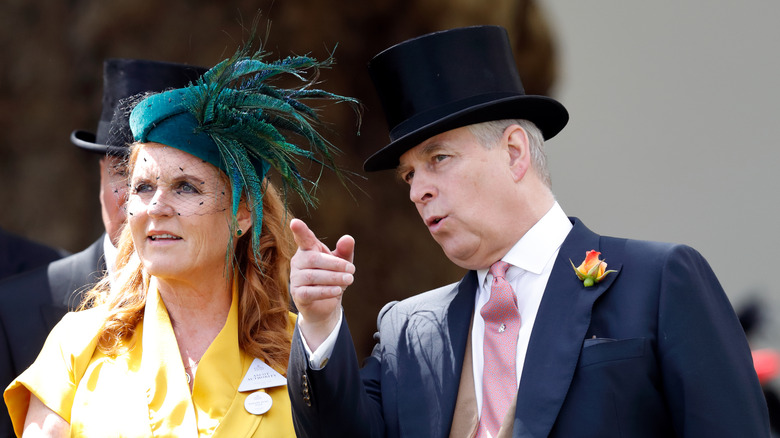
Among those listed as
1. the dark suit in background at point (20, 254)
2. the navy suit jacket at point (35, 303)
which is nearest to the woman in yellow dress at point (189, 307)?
the navy suit jacket at point (35, 303)

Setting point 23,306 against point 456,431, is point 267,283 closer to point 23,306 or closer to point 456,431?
point 456,431

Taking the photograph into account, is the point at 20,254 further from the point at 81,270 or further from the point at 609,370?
the point at 609,370

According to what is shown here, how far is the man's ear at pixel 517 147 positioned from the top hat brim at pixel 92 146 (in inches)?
49.6

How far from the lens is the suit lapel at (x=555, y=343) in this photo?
232cm

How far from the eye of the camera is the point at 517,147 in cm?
273

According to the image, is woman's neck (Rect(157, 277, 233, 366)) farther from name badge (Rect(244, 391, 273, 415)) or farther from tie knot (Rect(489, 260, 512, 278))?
tie knot (Rect(489, 260, 512, 278))

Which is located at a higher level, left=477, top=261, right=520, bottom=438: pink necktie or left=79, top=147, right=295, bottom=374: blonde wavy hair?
left=79, top=147, right=295, bottom=374: blonde wavy hair

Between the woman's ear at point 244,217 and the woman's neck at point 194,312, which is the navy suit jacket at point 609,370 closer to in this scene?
the woman's neck at point 194,312

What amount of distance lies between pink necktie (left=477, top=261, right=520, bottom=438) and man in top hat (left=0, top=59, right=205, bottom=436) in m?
1.41

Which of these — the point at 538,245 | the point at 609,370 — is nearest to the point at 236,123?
the point at 538,245

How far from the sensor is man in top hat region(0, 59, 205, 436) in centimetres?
340

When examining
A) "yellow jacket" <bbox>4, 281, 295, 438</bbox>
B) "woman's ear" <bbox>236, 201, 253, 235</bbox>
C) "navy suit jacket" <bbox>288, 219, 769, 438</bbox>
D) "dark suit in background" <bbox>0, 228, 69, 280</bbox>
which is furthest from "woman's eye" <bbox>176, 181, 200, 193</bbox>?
"dark suit in background" <bbox>0, 228, 69, 280</bbox>

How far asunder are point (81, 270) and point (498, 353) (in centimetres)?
194

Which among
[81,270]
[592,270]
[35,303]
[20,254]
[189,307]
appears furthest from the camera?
[20,254]
